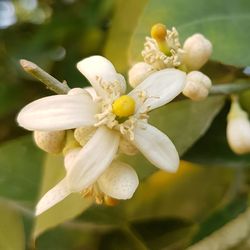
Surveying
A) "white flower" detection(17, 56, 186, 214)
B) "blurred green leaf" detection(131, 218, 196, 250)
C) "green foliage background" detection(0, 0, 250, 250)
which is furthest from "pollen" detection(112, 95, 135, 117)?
"blurred green leaf" detection(131, 218, 196, 250)

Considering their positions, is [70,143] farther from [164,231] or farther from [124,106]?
[164,231]

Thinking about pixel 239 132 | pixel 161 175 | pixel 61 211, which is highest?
pixel 239 132

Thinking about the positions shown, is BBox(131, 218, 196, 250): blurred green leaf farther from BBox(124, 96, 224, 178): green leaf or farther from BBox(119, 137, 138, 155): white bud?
BBox(119, 137, 138, 155): white bud

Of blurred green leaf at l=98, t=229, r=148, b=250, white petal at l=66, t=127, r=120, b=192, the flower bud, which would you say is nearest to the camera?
white petal at l=66, t=127, r=120, b=192

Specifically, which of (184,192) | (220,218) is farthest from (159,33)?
(184,192)

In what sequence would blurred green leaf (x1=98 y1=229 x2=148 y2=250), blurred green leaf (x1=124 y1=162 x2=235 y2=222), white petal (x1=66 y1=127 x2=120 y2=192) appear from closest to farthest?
white petal (x1=66 y1=127 x2=120 y2=192)
blurred green leaf (x1=98 y1=229 x2=148 y2=250)
blurred green leaf (x1=124 y1=162 x2=235 y2=222)

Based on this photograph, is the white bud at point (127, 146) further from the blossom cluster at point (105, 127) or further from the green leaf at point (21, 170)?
the green leaf at point (21, 170)
